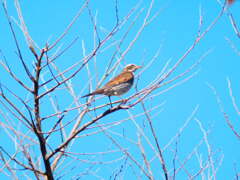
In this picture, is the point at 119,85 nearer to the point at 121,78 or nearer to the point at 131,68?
the point at 121,78

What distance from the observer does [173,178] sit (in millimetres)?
4191

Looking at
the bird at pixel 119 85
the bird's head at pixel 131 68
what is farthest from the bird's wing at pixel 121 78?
the bird's head at pixel 131 68

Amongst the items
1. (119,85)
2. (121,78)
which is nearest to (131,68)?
(121,78)

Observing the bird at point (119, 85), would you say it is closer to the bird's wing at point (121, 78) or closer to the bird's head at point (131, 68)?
the bird's wing at point (121, 78)

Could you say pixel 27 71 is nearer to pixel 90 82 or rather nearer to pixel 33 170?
pixel 33 170

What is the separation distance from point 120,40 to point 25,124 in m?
1.55

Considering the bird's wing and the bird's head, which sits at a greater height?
the bird's head

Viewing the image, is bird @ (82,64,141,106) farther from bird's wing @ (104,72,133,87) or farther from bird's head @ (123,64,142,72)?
bird's head @ (123,64,142,72)

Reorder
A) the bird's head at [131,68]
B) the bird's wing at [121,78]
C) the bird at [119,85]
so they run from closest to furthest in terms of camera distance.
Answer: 1. the bird at [119,85]
2. the bird's wing at [121,78]
3. the bird's head at [131,68]

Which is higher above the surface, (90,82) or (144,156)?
(90,82)

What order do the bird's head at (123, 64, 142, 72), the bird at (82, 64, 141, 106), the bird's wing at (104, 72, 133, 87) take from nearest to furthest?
the bird at (82, 64, 141, 106), the bird's wing at (104, 72, 133, 87), the bird's head at (123, 64, 142, 72)

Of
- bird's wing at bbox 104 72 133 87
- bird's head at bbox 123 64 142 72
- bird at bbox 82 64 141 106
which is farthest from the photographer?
bird's head at bbox 123 64 142 72

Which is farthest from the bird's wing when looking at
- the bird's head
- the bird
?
the bird's head

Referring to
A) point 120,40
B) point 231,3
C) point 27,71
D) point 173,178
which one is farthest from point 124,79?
point 231,3
